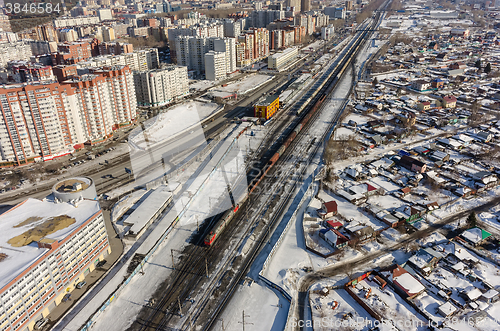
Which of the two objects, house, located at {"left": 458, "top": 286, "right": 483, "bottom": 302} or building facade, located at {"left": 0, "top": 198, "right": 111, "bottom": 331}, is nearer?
building facade, located at {"left": 0, "top": 198, "right": 111, "bottom": 331}

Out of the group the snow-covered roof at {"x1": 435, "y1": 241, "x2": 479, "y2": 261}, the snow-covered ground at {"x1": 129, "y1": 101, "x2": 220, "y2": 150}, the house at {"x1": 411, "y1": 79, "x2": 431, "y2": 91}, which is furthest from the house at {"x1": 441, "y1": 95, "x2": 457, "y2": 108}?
the snow-covered ground at {"x1": 129, "y1": 101, "x2": 220, "y2": 150}

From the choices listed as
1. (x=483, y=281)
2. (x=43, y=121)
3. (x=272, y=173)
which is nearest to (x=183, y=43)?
(x=43, y=121)

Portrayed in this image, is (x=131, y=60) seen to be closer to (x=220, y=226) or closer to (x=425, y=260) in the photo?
(x=220, y=226)

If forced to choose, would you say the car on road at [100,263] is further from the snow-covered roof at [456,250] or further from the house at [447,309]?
the snow-covered roof at [456,250]

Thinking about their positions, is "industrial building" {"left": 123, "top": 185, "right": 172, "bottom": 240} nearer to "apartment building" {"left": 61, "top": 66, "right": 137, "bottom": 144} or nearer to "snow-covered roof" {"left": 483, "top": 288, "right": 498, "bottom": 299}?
"apartment building" {"left": 61, "top": 66, "right": 137, "bottom": 144}

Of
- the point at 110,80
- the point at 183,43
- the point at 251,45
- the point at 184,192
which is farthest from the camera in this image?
the point at 251,45

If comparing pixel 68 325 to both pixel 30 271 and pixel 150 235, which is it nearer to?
pixel 30 271

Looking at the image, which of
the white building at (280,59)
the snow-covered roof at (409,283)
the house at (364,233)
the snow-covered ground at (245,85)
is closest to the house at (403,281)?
the snow-covered roof at (409,283)

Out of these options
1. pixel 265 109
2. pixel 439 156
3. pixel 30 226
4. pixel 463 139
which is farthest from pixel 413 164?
pixel 30 226
